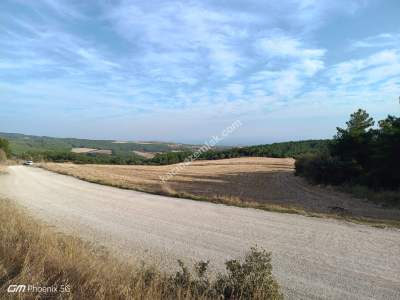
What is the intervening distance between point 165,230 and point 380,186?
18907 mm

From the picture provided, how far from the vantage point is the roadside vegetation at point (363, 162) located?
77.6ft

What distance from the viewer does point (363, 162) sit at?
98.0 ft

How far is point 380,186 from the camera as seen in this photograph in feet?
80.6

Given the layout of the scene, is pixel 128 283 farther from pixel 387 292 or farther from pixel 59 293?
pixel 387 292

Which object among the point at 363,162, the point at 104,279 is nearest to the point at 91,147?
the point at 363,162

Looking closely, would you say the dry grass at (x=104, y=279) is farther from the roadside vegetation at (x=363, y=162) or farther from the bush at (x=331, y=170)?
the bush at (x=331, y=170)

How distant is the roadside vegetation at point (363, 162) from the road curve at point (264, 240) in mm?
10312

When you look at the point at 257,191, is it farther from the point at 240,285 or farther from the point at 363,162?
the point at 240,285

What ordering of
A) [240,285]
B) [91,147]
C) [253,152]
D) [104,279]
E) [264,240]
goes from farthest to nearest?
1. [91,147]
2. [253,152]
3. [264,240]
4. [240,285]
5. [104,279]

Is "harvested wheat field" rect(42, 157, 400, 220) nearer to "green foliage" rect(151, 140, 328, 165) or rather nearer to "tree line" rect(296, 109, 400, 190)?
"tree line" rect(296, 109, 400, 190)

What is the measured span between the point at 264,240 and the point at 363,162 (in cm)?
2351

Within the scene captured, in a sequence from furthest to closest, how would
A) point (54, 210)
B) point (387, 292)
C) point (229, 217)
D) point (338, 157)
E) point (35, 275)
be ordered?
point (338, 157)
point (54, 210)
point (229, 217)
point (387, 292)
point (35, 275)

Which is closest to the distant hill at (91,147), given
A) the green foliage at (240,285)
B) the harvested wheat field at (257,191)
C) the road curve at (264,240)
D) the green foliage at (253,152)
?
the green foliage at (253,152)

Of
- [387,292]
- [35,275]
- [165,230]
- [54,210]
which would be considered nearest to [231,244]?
[165,230]
